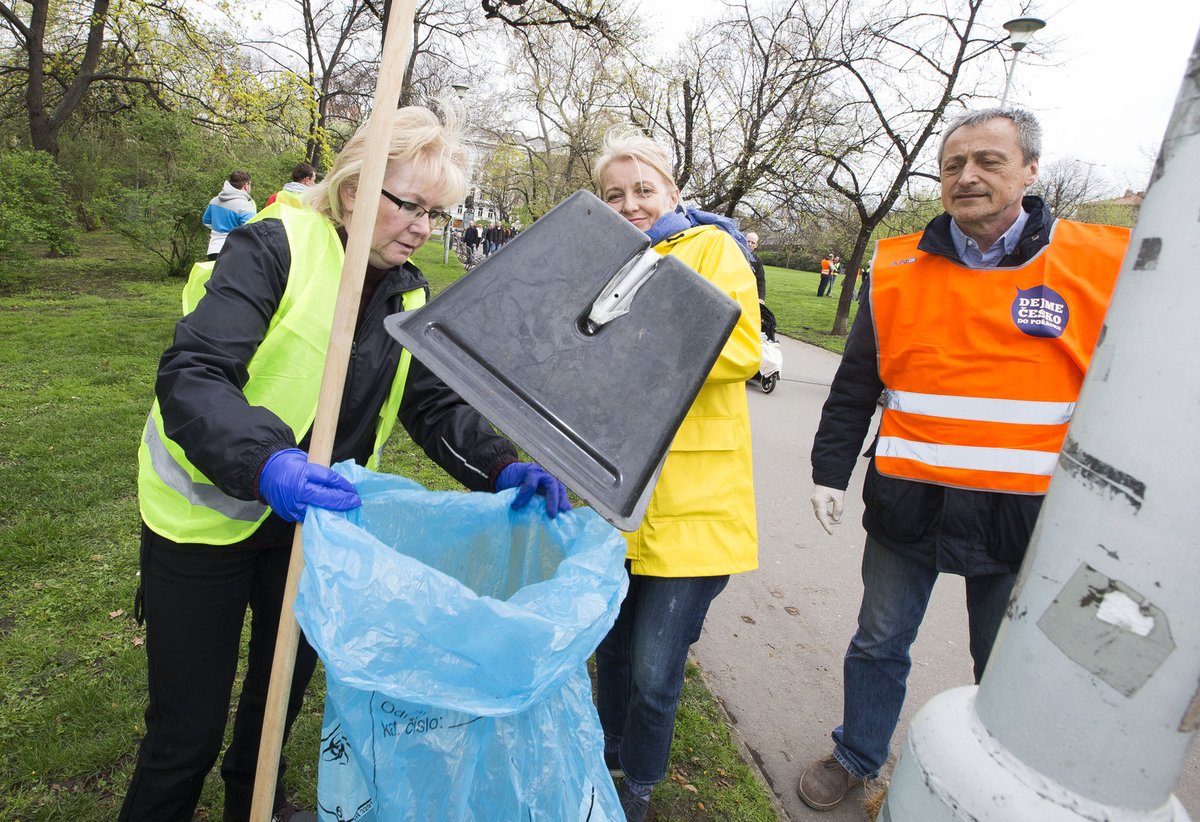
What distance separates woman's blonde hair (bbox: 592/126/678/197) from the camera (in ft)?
6.34

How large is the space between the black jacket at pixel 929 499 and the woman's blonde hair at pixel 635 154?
2.45 ft

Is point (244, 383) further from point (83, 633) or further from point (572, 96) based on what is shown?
point (572, 96)

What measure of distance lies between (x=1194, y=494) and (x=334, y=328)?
1142 millimetres

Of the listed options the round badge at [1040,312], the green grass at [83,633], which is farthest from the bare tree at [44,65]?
the round badge at [1040,312]

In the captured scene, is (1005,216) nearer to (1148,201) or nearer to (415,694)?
(1148,201)

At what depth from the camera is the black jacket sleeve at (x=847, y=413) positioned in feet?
7.23

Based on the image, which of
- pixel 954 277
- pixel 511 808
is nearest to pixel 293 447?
pixel 511 808

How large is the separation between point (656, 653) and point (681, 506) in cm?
40

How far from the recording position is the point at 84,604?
288 cm

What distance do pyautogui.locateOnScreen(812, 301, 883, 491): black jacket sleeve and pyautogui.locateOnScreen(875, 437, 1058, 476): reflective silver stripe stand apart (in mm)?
252

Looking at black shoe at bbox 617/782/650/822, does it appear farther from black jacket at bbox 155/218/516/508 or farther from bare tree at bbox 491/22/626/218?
bare tree at bbox 491/22/626/218

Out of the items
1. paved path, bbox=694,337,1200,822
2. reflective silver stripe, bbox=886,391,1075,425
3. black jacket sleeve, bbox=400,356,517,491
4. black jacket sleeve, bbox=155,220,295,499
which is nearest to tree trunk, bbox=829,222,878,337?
paved path, bbox=694,337,1200,822

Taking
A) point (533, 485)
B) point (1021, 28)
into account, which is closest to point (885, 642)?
point (533, 485)

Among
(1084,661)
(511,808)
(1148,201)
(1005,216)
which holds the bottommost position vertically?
(511,808)
